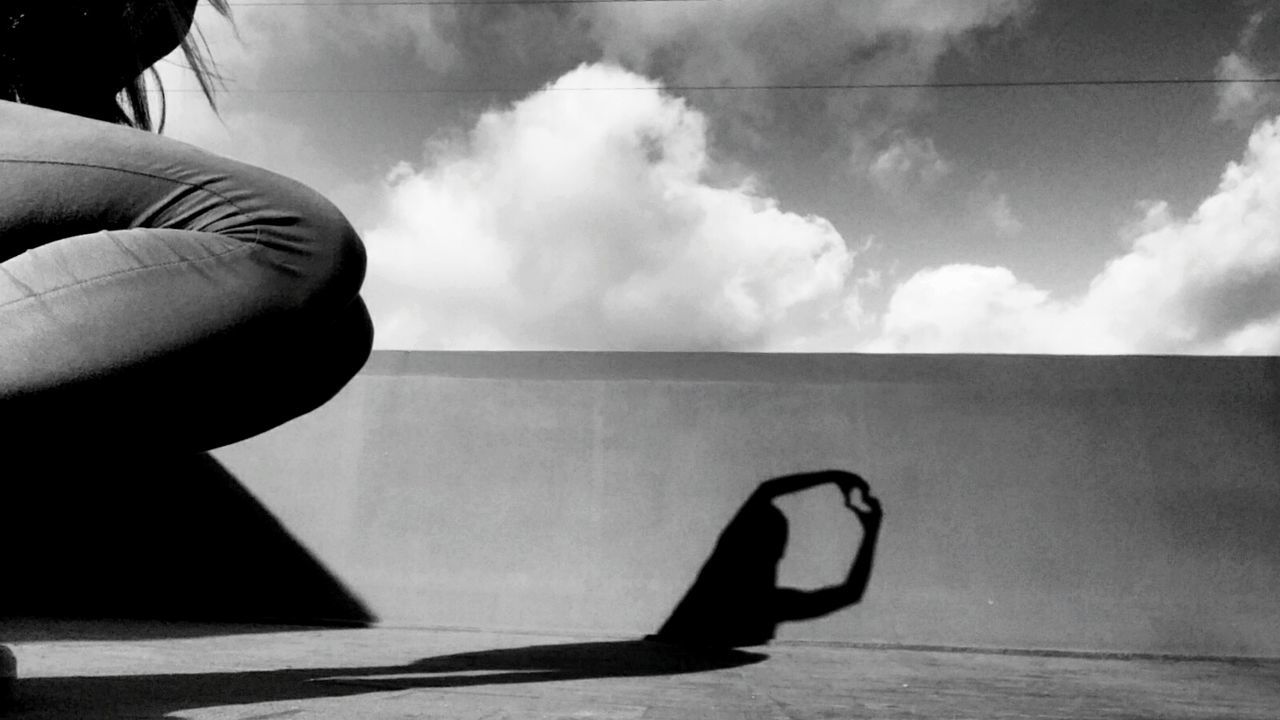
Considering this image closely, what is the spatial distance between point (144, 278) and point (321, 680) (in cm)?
77

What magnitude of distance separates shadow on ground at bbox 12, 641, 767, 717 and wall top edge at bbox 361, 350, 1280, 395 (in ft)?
3.35

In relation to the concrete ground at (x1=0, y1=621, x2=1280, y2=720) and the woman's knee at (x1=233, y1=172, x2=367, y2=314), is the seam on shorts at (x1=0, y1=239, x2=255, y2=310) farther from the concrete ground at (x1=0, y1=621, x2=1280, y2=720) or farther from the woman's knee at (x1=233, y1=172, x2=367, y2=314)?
the concrete ground at (x1=0, y1=621, x2=1280, y2=720)

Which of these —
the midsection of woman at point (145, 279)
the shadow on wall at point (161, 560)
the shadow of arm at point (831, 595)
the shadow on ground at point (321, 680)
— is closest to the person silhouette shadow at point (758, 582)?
the shadow of arm at point (831, 595)

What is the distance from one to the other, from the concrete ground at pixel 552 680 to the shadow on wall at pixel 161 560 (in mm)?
345

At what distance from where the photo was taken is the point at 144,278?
2.21ft

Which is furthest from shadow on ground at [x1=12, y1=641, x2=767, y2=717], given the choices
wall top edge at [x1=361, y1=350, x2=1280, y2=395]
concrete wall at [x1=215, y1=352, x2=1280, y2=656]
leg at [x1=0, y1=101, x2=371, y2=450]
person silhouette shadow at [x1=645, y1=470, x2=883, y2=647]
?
wall top edge at [x1=361, y1=350, x2=1280, y2=395]

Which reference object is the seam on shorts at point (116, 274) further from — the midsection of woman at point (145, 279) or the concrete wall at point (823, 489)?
the concrete wall at point (823, 489)

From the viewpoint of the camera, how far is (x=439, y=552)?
8.41 feet

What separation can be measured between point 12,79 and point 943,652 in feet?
7.70

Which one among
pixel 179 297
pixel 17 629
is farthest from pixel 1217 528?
pixel 17 629

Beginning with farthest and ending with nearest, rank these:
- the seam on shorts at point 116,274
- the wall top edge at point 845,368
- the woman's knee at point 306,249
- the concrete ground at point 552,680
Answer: the wall top edge at point 845,368, the concrete ground at point 552,680, the woman's knee at point 306,249, the seam on shorts at point 116,274

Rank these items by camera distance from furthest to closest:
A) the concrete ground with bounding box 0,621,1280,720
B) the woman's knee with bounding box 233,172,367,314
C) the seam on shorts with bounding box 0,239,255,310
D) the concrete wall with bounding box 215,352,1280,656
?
the concrete wall with bounding box 215,352,1280,656 < the concrete ground with bounding box 0,621,1280,720 < the woman's knee with bounding box 233,172,367,314 < the seam on shorts with bounding box 0,239,255,310

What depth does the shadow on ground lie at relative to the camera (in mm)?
928

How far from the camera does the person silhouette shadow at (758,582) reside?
2414mm
